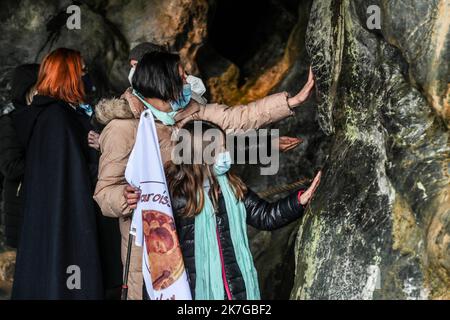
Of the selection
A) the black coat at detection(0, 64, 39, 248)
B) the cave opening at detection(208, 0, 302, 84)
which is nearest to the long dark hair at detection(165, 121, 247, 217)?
the black coat at detection(0, 64, 39, 248)

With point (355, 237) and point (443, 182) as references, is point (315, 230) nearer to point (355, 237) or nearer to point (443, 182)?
point (355, 237)

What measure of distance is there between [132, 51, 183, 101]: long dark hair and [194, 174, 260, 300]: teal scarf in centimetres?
55

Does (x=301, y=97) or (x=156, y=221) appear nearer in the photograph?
(x=156, y=221)

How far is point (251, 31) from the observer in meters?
8.68

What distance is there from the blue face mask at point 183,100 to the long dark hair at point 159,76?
0.15ft

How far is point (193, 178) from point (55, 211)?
928mm


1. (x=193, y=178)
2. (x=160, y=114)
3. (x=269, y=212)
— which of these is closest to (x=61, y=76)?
(x=160, y=114)

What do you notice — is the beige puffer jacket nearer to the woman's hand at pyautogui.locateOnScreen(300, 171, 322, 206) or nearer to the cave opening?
the woman's hand at pyautogui.locateOnScreen(300, 171, 322, 206)

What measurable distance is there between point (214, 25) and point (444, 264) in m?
4.59

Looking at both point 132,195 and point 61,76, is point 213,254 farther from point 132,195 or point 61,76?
point 61,76

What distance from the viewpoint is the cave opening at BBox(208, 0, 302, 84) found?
8430 mm

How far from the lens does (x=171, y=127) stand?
5176mm

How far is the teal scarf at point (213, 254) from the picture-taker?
488 cm
